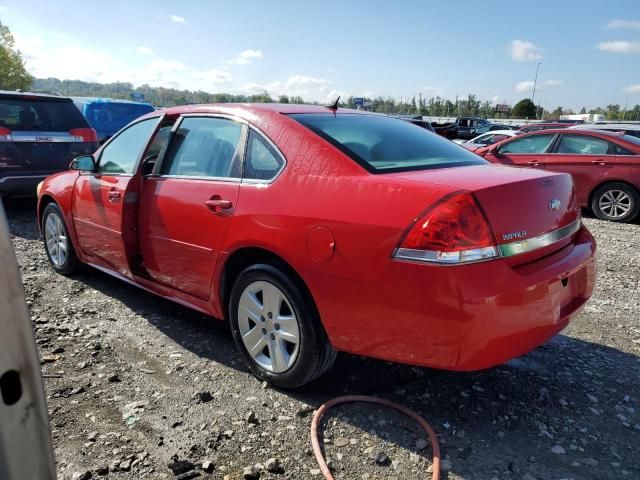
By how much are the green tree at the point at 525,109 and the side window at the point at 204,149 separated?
232ft

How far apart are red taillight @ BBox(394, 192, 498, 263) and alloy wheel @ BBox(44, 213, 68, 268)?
153 inches

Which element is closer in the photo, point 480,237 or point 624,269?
point 480,237

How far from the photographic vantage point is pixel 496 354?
91.9 inches

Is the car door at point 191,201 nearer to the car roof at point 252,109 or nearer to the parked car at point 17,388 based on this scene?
the car roof at point 252,109

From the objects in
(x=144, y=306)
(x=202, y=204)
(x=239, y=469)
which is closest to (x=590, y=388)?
(x=239, y=469)

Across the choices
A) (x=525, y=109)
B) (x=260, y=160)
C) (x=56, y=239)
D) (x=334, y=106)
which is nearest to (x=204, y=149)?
(x=260, y=160)

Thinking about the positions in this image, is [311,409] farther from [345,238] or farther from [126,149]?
[126,149]

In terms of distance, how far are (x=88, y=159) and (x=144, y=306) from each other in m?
1.33

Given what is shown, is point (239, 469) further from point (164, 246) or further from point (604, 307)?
point (604, 307)

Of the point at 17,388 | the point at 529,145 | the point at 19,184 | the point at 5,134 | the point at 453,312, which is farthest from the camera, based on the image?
the point at 529,145

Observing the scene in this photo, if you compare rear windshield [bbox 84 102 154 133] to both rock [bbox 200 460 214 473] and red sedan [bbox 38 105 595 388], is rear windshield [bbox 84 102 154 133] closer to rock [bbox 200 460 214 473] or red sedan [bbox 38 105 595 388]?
red sedan [bbox 38 105 595 388]

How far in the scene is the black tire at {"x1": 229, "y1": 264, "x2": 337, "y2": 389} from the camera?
2.76 meters

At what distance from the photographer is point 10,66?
4903 centimetres

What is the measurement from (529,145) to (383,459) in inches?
336
